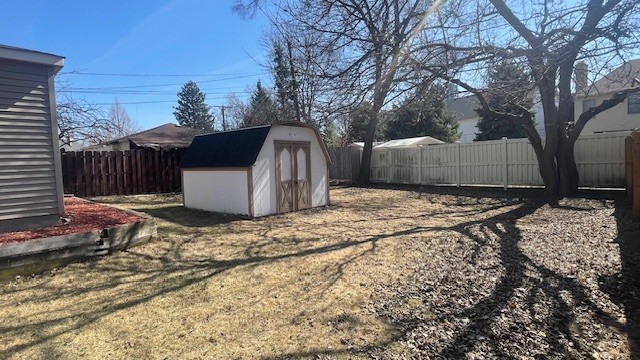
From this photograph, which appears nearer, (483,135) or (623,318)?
(623,318)

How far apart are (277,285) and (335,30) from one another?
21.0 feet

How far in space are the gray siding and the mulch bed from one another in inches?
15.6

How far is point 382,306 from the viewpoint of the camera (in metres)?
3.97

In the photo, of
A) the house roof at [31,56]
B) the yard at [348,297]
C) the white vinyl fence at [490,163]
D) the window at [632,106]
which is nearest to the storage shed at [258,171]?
the yard at [348,297]

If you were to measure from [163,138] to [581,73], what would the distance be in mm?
23348

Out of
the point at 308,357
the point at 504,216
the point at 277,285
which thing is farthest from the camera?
the point at 504,216

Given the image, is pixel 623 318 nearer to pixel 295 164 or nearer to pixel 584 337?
pixel 584 337

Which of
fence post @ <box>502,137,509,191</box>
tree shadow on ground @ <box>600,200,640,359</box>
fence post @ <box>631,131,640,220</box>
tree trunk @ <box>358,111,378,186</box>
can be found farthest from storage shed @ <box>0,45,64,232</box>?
tree trunk @ <box>358,111,378,186</box>

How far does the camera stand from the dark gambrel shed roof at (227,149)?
9555mm

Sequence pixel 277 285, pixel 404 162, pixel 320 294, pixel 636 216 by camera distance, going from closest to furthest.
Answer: pixel 320 294 < pixel 277 285 < pixel 636 216 < pixel 404 162

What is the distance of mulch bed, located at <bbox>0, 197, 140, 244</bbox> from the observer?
18.1 feet

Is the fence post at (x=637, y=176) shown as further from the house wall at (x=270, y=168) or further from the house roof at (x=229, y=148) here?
the house wall at (x=270, y=168)

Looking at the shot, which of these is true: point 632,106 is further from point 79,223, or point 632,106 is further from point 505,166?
point 79,223

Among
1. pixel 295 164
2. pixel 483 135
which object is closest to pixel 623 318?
pixel 295 164
